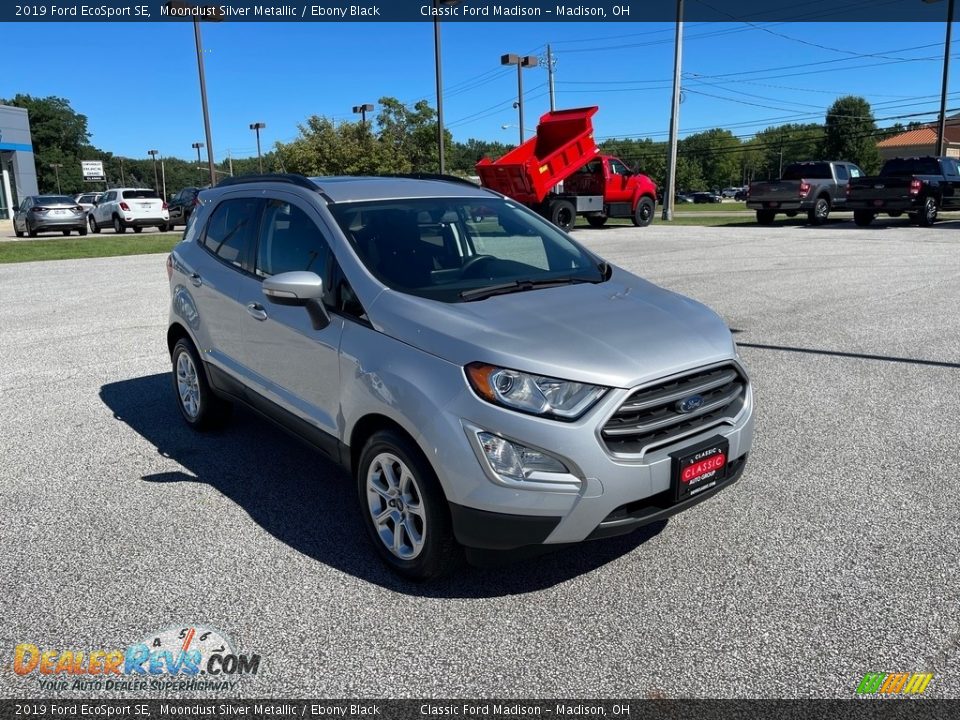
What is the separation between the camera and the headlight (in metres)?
2.95

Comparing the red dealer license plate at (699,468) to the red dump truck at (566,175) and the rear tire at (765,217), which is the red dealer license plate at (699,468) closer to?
the red dump truck at (566,175)

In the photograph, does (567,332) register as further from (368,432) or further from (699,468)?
(368,432)

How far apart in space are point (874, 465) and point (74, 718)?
4337 mm

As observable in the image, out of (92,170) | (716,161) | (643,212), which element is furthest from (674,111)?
(716,161)

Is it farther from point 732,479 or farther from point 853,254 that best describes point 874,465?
point 853,254

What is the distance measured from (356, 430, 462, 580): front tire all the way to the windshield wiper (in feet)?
2.54

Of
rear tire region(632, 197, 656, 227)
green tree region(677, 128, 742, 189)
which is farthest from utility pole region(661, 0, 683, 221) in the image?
green tree region(677, 128, 742, 189)

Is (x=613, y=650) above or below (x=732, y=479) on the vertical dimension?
below

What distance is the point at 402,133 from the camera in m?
59.0

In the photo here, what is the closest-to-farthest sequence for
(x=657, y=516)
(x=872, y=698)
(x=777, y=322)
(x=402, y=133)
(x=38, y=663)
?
(x=872, y=698) < (x=38, y=663) < (x=657, y=516) < (x=777, y=322) < (x=402, y=133)

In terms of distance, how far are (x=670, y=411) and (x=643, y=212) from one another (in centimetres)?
2546

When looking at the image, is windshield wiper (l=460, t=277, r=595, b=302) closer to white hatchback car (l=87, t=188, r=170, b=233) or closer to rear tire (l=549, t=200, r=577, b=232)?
rear tire (l=549, t=200, r=577, b=232)

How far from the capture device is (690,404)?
10.6ft

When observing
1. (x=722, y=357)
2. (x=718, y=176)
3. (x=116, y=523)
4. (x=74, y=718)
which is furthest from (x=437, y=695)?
(x=718, y=176)
